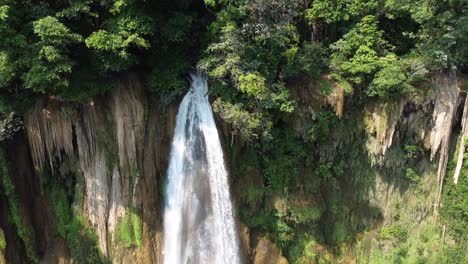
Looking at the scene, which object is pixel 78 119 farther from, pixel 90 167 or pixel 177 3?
pixel 177 3

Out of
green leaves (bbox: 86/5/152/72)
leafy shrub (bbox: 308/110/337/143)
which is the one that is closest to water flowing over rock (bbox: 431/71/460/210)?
leafy shrub (bbox: 308/110/337/143)

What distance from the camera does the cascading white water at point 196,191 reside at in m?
12.8

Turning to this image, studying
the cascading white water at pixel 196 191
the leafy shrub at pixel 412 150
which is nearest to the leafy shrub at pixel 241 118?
the cascading white water at pixel 196 191

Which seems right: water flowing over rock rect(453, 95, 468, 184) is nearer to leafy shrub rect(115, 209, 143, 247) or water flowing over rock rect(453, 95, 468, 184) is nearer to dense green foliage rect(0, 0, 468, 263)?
dense green foliage rect(0, 0, 468, 263)

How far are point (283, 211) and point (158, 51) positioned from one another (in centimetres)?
712

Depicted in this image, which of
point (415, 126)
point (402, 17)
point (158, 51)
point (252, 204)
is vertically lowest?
point (252, 204)

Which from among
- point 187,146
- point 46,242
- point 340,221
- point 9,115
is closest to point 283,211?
point 340,221

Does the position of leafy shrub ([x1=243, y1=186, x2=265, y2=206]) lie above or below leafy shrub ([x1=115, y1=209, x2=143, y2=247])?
above

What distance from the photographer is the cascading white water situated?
503 inches

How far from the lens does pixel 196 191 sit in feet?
42.1

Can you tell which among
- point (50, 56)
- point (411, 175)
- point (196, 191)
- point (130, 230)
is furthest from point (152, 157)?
point (411, 175)

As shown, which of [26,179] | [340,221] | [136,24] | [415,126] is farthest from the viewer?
[340,221]

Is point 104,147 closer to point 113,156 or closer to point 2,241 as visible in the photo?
point 113,156

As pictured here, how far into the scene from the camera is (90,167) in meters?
12.2
